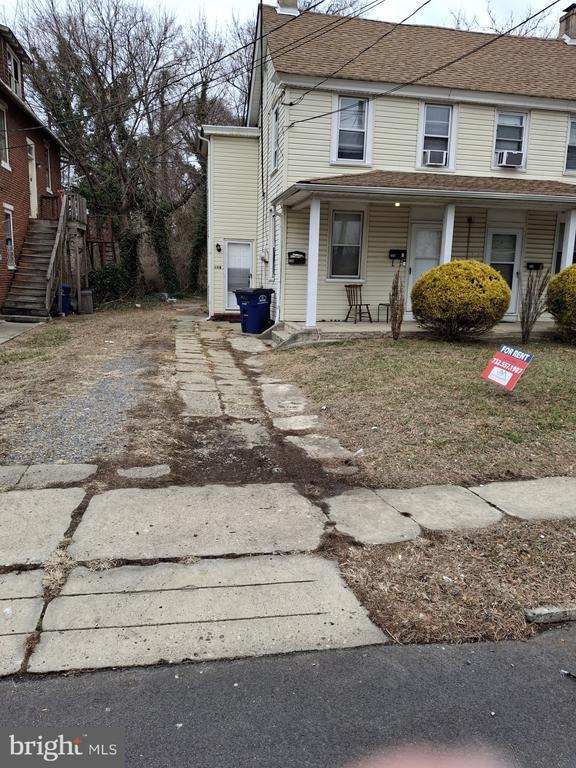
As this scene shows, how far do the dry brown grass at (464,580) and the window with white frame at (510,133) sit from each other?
1264cm

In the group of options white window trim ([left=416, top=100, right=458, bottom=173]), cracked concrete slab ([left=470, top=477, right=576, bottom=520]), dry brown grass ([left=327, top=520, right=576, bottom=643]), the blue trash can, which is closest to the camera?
dry brown grass ([left=327, top=520, right=576, bottom=643])

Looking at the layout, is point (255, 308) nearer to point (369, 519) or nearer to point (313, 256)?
point (313, 256)

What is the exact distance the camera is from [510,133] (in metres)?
13.9

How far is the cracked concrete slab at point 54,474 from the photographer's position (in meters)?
4.40

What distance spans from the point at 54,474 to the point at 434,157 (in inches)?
478

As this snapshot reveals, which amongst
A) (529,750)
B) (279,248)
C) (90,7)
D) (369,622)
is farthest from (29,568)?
(90,7)

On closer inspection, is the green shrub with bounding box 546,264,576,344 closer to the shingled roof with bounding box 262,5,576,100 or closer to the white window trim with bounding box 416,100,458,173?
the white window trim with bounding box 416,100,458,173

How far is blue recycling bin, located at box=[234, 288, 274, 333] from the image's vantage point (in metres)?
13.4

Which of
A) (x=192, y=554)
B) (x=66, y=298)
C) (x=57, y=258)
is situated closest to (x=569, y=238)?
(x=192, y=554)

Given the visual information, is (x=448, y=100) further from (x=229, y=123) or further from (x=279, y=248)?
(x=229, y=123)

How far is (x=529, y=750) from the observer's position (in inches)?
81.3

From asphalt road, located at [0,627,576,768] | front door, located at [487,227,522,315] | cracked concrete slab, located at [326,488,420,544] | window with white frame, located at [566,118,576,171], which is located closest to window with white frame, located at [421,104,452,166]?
front door, located at [487,227,522,315]

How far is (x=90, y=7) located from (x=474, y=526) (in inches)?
1059

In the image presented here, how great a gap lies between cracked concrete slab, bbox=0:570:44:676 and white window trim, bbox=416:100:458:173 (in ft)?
42.8
